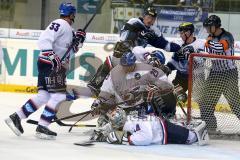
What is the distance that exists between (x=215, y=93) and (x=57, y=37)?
1.56 m

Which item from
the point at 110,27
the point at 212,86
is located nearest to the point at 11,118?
the point at 212,86

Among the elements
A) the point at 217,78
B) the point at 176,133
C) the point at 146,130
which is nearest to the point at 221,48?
the point at 217,78

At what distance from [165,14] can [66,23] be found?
444 centimetres

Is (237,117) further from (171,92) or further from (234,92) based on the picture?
(171,92)

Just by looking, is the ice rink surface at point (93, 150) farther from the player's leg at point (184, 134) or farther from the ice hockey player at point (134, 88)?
the ice hockey player at point (134, 88)

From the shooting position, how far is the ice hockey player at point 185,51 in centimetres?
659

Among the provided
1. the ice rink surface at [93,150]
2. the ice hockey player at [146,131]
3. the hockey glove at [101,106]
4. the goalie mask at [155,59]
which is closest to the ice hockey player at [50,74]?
the ice rink surface at [93,150]

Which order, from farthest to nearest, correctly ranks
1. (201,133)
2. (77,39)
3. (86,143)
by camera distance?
(77,39) < (201,133) < (86,143)

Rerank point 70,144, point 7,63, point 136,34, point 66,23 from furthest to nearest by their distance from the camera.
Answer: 1. point 7,63
2. point 136,34
3. point 66,23
4. point 70,144

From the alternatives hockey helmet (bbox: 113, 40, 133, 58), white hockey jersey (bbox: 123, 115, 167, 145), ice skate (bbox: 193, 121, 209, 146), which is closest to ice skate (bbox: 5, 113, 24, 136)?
white hockey jersey (bbox: 123, 115, 167, 145)

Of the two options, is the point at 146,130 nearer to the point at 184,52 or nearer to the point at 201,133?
the point at 201,133

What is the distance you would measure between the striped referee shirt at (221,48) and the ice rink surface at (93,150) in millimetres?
695

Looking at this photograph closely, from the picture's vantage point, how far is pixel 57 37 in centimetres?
589

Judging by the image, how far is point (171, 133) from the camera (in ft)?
18.4
